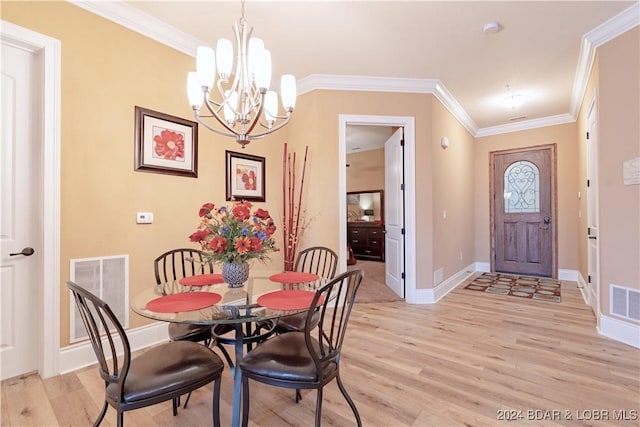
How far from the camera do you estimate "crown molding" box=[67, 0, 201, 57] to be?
223 centimetres

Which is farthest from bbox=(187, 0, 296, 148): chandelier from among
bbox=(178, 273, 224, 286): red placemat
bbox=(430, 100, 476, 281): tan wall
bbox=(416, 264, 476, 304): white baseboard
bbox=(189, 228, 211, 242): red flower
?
bbox=(416, 264, 476, 304): white baseboard

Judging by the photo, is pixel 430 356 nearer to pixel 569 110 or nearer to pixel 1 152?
pixel 1 152

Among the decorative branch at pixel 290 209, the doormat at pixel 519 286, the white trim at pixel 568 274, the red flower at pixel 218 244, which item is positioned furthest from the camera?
the white trim at pixel 568 274

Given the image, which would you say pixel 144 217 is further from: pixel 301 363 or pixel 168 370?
pixel 301 363

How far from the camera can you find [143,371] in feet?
4.29

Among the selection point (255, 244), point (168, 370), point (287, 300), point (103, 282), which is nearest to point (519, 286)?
point (287, 300)

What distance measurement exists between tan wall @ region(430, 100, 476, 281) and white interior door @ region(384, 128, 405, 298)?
31 centimetres

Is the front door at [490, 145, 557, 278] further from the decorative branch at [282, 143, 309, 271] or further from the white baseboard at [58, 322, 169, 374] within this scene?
the white baseboard at [58, 322, 169, 374]

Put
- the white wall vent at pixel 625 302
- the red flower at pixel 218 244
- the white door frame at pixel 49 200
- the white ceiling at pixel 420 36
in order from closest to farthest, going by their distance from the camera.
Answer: the red flower at pixel 218 244, the white door frame at pixel 49 200, the white ceiling at pixel 420 36, the white wall vent at pixel 625 302

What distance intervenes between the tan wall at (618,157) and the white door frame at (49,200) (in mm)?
4378

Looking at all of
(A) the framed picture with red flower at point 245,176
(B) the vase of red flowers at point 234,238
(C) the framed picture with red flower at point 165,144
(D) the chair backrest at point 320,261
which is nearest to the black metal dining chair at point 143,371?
(B) the vase of red flowers at point 234,238

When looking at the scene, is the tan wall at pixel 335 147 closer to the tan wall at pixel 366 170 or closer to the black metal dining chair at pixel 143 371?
the black metal dining chair at pixel 143 371

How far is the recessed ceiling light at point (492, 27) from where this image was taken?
8.32 ft

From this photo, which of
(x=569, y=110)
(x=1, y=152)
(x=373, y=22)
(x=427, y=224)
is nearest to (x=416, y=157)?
(x=427, y=224)
